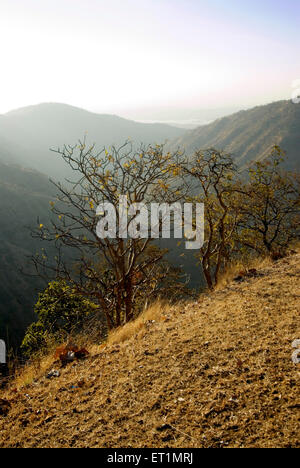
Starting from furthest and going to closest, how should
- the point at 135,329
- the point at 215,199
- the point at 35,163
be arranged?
the point at 35,163 → the point at 215,199 → the point at 135,329

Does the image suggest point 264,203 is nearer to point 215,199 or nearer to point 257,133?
point 215,199

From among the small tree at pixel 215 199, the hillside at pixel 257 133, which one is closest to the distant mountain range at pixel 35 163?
the hillside at pixel 257 133

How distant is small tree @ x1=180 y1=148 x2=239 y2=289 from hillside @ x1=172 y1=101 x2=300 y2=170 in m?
69.6

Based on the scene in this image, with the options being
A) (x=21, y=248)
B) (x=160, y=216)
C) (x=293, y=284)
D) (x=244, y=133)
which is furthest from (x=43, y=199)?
(x=244, y=133)

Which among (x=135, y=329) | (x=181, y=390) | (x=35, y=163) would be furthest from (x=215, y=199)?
(x=35, y=163)

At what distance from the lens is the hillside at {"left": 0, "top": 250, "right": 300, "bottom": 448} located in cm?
219

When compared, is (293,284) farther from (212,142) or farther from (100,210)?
(212,142)

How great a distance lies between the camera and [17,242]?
150 feet

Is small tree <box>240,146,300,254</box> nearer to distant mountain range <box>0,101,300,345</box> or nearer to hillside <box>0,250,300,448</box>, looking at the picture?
distant mountain range <box>0,101,300,345</box>

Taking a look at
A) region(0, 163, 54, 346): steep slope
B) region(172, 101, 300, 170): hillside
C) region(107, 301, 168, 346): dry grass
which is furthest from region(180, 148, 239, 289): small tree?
region(172, 101, 300, 170): hillside

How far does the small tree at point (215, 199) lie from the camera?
8125 mm

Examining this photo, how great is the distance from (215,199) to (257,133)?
102 metres

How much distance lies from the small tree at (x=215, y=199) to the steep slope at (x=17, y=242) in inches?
572
